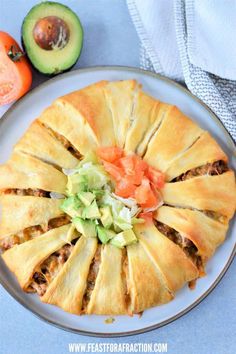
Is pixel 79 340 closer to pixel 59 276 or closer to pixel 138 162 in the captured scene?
pixel 59 276

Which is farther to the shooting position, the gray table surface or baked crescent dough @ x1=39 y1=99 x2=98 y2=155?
the gray table surface

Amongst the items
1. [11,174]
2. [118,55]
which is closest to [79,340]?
[11,174]

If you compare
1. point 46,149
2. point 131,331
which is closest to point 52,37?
point 46,149

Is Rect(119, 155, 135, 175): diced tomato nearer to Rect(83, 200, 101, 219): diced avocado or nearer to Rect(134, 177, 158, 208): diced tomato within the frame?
Rect(134, 177, 158, 208): diced tomato

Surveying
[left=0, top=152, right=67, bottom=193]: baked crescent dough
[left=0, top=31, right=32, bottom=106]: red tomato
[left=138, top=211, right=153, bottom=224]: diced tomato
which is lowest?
[left=138, top=211, right=153, bottom=224]: diced tomato

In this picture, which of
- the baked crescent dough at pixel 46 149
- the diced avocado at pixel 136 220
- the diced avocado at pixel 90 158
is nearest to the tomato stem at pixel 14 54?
the baked crescent dough at pixel 46 149

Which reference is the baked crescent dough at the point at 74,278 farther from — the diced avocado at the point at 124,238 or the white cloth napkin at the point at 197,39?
the white cloth napkin at the point at 197,39

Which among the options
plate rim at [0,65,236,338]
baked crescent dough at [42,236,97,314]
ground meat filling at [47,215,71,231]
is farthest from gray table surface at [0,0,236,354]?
ground meat filling at [47,215,71,231]
